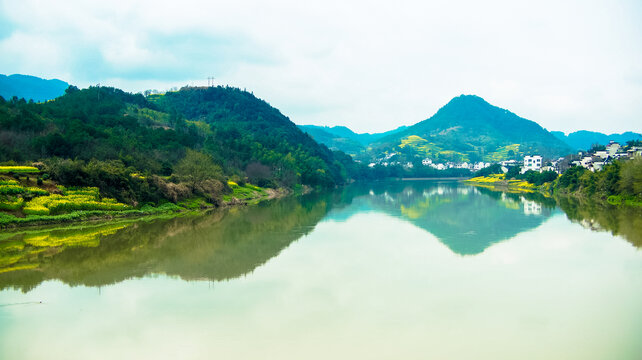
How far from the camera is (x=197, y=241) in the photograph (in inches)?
798

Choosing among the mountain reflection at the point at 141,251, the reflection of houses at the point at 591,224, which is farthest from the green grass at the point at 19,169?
the reflection of houses at the point at 591,224

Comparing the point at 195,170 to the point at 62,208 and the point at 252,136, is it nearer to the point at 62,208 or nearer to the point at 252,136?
the point at 62,208

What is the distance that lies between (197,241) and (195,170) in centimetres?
1975

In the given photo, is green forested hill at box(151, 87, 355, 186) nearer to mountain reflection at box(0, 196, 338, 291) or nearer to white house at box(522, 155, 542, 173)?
mountain reflection at box(0, 196, 338, 291)

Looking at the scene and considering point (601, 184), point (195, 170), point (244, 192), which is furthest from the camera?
point (244, 192)

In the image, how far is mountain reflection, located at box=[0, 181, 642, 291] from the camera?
1451cm

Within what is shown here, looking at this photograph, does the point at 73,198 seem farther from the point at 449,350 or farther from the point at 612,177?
the point at 612,177

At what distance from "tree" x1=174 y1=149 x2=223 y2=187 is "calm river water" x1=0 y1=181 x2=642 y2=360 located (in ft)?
48.5

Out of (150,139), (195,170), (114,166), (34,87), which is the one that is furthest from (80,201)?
(34,87)

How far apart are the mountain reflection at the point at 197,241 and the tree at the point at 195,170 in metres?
6.04

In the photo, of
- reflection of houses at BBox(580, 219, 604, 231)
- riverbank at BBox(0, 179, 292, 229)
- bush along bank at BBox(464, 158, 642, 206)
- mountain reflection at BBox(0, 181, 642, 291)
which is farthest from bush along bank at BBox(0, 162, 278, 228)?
bush along bank at BBox(464, 158, 642, 206)

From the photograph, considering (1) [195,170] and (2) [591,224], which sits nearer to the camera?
(2) [591,224]

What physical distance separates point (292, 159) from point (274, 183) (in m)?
13.8

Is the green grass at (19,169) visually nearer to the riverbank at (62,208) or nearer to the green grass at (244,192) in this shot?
the riverbank at (62,208)
